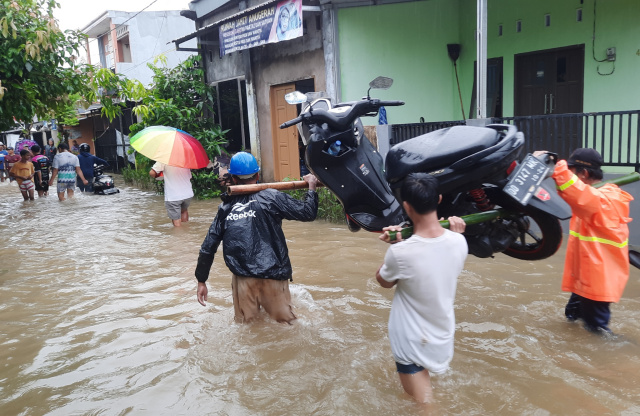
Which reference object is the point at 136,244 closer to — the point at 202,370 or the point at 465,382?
the point at 202,370

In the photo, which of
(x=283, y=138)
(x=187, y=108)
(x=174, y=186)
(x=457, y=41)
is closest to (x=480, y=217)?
(x=174, y=186)

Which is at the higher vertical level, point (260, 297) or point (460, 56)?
point (460, 56)

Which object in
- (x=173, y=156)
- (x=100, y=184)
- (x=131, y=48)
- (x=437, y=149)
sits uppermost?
(x=131, y=48)

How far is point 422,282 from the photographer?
2.76m

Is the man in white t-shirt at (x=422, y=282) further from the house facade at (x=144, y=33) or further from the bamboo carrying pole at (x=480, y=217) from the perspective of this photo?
the house facade at (x=144, y=33)

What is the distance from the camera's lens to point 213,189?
13289 mm

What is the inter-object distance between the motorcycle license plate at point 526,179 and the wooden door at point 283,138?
8.74 m

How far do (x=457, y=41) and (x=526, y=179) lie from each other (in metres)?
8.41

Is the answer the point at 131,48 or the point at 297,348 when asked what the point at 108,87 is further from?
the point at 131,48

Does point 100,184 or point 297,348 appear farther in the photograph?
point 100,184

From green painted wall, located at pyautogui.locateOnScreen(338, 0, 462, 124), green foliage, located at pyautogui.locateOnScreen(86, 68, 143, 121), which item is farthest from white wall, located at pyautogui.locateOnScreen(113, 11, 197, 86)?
green painted wall, located at pyautogui.locateOnScreen(338, 0, 462, 124)

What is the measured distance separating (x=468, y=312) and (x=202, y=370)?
2322mm

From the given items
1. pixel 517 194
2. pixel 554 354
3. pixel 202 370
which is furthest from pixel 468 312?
pixel 202 370

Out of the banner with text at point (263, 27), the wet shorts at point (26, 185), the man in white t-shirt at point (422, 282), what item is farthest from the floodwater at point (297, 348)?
the wet shorts at point (26, 185)
